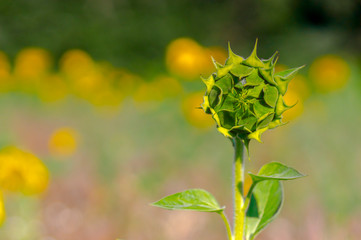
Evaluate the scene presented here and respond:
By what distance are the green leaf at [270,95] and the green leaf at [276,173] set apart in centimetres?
7

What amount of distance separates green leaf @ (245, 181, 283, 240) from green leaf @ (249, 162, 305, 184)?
75mm

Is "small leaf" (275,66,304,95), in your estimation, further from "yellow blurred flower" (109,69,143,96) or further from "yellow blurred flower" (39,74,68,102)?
"yellow blurred flower" (109,69,143,96)

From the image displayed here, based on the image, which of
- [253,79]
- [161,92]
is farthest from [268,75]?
Answer: [161,92]

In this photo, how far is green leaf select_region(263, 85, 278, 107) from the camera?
0.60 meters

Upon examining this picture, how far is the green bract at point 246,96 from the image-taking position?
0.60m

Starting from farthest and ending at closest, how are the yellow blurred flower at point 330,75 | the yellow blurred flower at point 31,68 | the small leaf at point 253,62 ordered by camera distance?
the yellow blurred flower at point 31,68 → the yellow blurred flower at point 330,75 → the small leaf at point 253,62

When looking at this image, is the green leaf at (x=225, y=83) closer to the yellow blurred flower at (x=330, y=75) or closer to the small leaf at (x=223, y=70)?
the small leaf at (x=223, y=70)

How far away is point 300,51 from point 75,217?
21.3 feet

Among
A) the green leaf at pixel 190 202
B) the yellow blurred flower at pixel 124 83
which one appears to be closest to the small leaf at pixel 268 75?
the green leaf at pixel 190 202

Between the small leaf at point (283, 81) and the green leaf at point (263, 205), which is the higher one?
the small leaf at point (283, 81)

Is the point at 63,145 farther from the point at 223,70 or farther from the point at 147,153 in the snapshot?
the point at 223,70

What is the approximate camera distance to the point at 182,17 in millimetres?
9016

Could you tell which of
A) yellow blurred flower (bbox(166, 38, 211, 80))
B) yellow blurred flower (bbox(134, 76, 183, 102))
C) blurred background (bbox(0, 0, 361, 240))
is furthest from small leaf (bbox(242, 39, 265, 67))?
yellow blurred flower (bbox(134, 76, 183, 102))

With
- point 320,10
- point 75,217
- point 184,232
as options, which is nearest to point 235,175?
point 184,232
